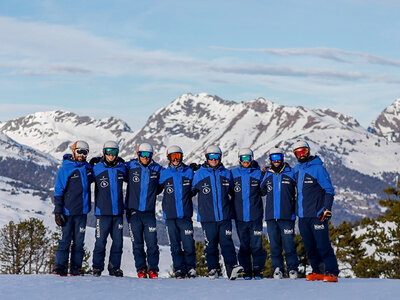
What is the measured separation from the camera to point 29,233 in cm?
5353

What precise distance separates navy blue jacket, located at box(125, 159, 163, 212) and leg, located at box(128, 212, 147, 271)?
13.6 inches

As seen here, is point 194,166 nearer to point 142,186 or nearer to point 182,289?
point 142,186

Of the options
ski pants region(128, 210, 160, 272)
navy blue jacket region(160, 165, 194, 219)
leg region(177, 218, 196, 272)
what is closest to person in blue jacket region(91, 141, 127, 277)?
ski pants region(128, 210, 160, 272)

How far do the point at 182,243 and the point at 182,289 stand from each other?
2.64m

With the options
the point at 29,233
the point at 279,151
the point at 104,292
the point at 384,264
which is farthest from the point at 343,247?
the point at 104,292

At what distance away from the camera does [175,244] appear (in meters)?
14.7

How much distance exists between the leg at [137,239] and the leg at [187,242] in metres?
1.08

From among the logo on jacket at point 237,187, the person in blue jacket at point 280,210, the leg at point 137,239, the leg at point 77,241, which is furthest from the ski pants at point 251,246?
the leg at point 77,241

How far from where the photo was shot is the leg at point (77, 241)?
14.4 m

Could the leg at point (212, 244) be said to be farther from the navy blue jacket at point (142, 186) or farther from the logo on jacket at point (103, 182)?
the logo on jacket at point (103, 182)

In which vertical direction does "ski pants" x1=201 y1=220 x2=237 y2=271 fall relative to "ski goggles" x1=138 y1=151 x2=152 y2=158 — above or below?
below

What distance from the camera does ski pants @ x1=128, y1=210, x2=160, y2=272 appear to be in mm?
14766

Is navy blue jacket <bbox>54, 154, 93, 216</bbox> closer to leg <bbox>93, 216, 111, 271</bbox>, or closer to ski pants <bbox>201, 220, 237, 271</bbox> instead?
leg <bbox>93, 216, 111, 271</bbox>

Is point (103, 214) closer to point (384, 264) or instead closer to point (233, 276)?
point (233, 276)
